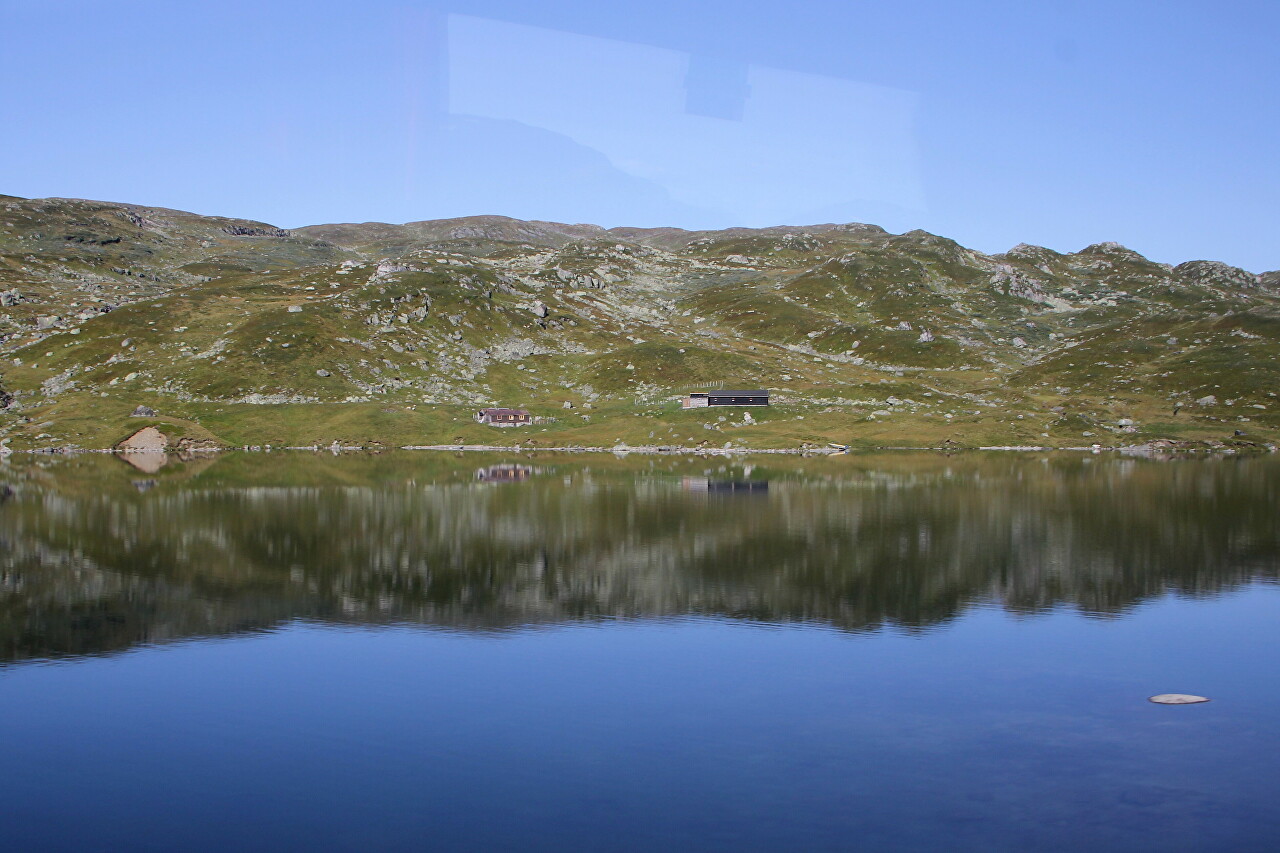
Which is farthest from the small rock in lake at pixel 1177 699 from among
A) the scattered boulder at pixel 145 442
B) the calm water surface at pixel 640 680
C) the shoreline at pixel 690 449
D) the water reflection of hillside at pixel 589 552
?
the scattered boulder at pixel 145 442

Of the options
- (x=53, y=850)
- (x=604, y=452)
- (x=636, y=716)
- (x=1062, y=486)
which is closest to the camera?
(x=53, y=850)

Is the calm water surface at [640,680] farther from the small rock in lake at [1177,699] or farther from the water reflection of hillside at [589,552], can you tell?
the small rock in lake at [1177,699]

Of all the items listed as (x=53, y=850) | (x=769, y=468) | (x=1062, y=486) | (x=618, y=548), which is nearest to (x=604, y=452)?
(x=769, y=468)

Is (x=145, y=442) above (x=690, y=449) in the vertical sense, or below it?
below

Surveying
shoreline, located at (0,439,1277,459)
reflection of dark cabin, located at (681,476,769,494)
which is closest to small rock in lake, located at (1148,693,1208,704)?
reflection of dark cabin, located at (681,476,769,494)

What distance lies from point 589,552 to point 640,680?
3372 cm

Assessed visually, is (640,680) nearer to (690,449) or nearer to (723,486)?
(723,486)

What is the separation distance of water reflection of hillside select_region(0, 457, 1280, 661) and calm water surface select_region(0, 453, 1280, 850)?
1.80 feet

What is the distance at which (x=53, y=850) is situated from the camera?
26812 mm

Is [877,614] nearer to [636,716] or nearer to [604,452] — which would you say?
[636,716]

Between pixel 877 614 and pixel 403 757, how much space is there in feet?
106

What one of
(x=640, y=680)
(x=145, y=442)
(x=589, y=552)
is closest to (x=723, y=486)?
(x=589, y=552)

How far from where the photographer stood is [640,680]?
43500 mm

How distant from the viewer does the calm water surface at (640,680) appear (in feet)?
95.4
